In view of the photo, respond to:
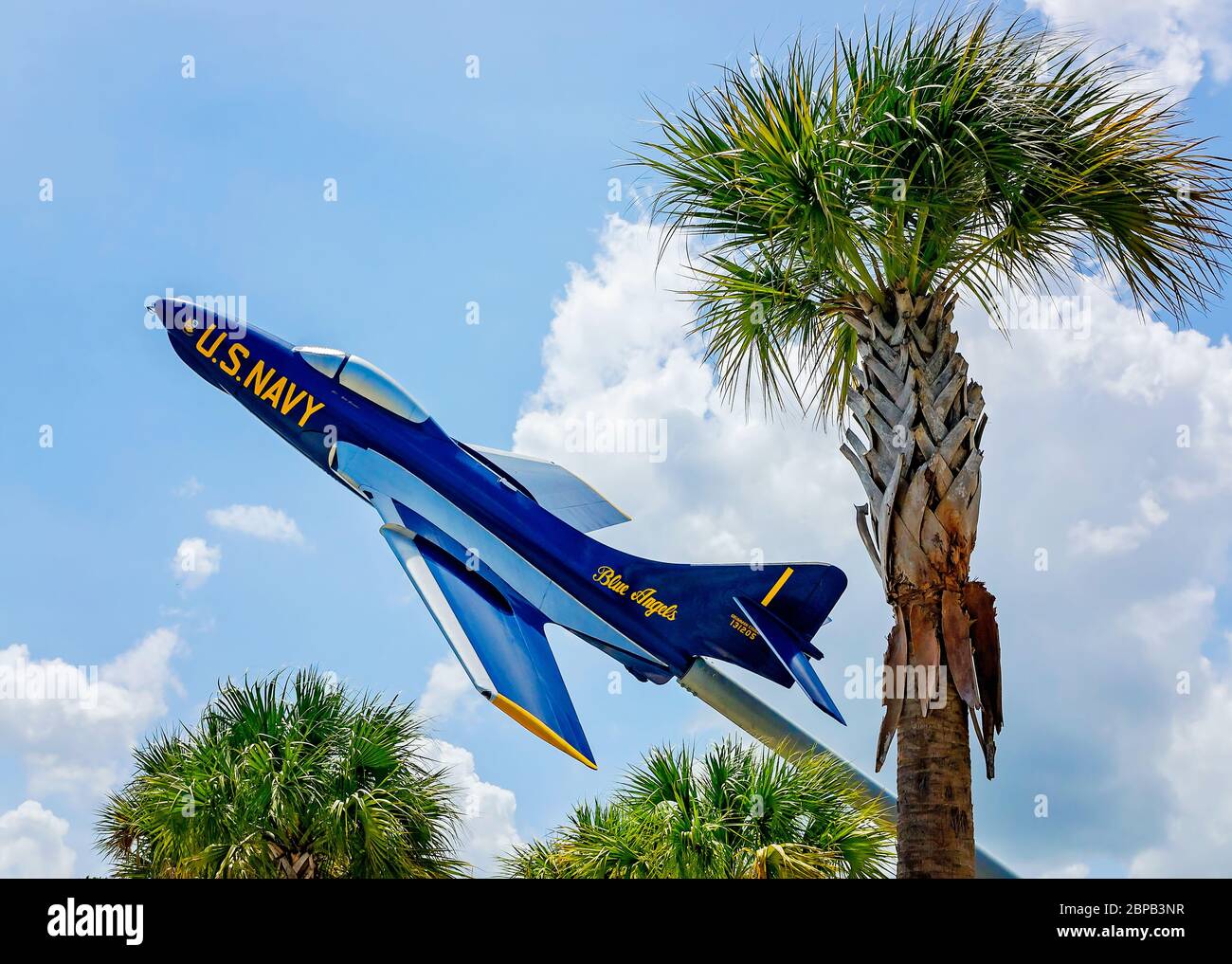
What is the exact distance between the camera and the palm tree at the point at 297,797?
12250 millimetres

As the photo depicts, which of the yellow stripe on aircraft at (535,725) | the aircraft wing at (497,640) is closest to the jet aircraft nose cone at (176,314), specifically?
the aircraft wing at (497,640)

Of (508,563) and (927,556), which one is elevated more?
(508,563)

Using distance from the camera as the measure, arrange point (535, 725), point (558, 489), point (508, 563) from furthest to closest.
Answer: point (558, 489) → point (508, 563) → point (535, 725)

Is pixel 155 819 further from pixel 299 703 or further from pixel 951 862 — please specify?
pixel 951 862

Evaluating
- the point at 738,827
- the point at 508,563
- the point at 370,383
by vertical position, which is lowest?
the point at 738,827

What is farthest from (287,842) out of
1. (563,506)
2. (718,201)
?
(718,201)

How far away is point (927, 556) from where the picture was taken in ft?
30.6

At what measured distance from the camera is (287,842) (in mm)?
12258

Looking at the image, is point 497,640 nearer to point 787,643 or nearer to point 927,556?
point 787,643

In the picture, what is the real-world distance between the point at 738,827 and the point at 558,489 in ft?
19.5

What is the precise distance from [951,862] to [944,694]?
51.6 inches

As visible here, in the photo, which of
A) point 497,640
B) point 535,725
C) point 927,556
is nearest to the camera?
point 927,556

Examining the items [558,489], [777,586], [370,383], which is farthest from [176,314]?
[777,586]
